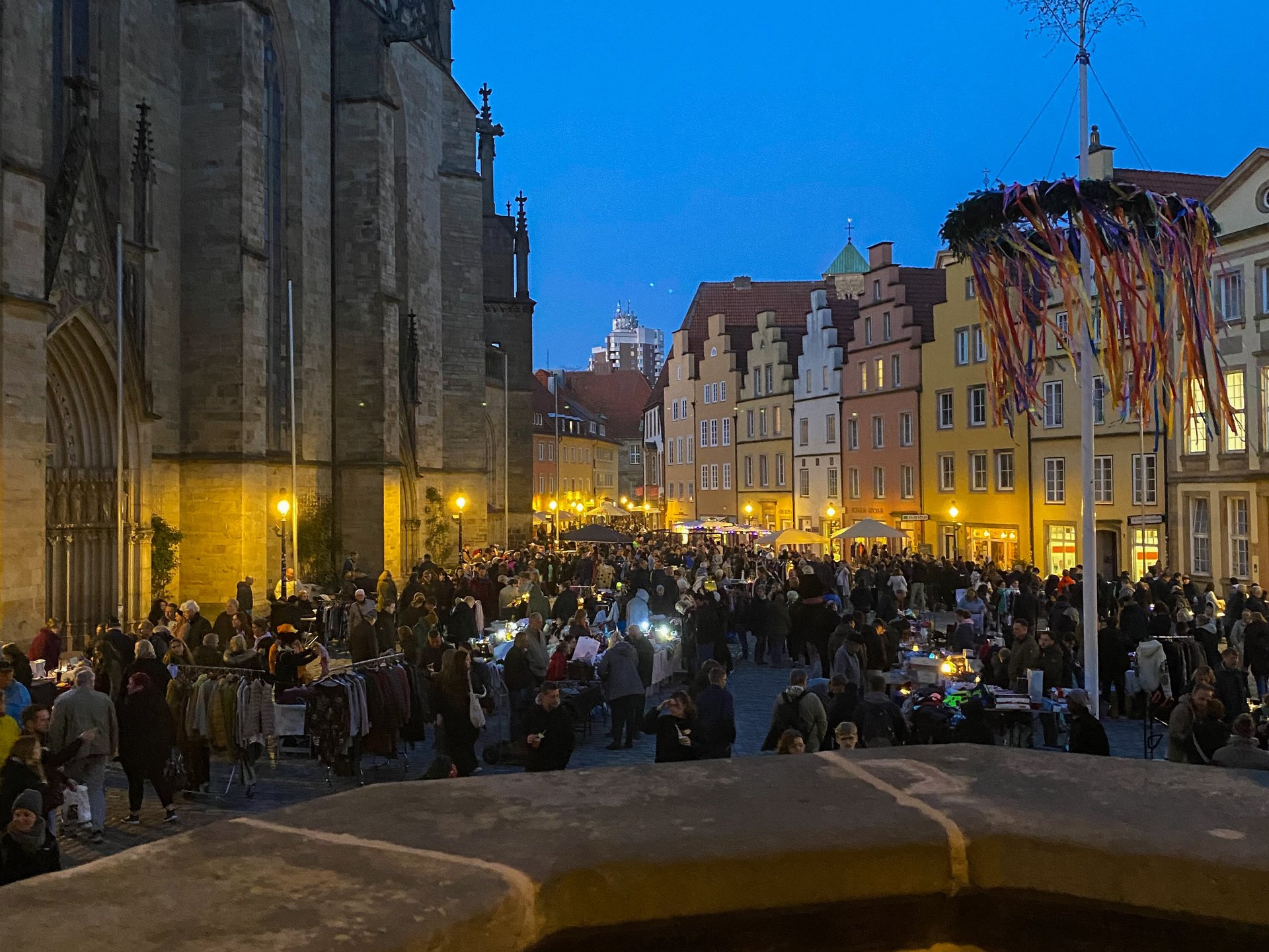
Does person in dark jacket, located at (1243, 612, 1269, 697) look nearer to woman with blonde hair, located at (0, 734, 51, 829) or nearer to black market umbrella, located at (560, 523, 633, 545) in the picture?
woman with blonde hair, located at (0, 734, 51, 829)

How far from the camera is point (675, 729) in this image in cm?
945

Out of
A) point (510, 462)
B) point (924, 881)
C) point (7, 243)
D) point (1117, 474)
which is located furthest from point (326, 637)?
point (510, 462)

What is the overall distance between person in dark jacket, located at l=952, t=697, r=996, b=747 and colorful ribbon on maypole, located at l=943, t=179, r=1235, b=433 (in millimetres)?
2800

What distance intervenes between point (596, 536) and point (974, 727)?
22.6 m

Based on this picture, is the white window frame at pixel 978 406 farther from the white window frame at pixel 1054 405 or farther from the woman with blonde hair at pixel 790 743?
the woman with blonde hair at pixel 790 743

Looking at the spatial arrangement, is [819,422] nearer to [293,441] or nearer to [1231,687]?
[293,441]

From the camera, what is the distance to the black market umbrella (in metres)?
31.7

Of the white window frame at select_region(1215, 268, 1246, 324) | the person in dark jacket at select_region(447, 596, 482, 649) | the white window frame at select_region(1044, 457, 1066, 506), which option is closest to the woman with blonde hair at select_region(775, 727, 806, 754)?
the person in dark jacket at select_region(447, 596, 482, 649)

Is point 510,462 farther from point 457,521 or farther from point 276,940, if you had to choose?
point 276,940

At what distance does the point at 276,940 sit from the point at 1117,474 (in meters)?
34.3

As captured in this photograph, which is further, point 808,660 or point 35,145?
point 808,660

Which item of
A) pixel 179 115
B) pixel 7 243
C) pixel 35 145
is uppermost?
pixel 179 115

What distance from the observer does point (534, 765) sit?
9.31 m

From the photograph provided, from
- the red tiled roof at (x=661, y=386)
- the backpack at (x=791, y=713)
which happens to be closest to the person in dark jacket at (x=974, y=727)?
the backpack at (x=791, y=713)
